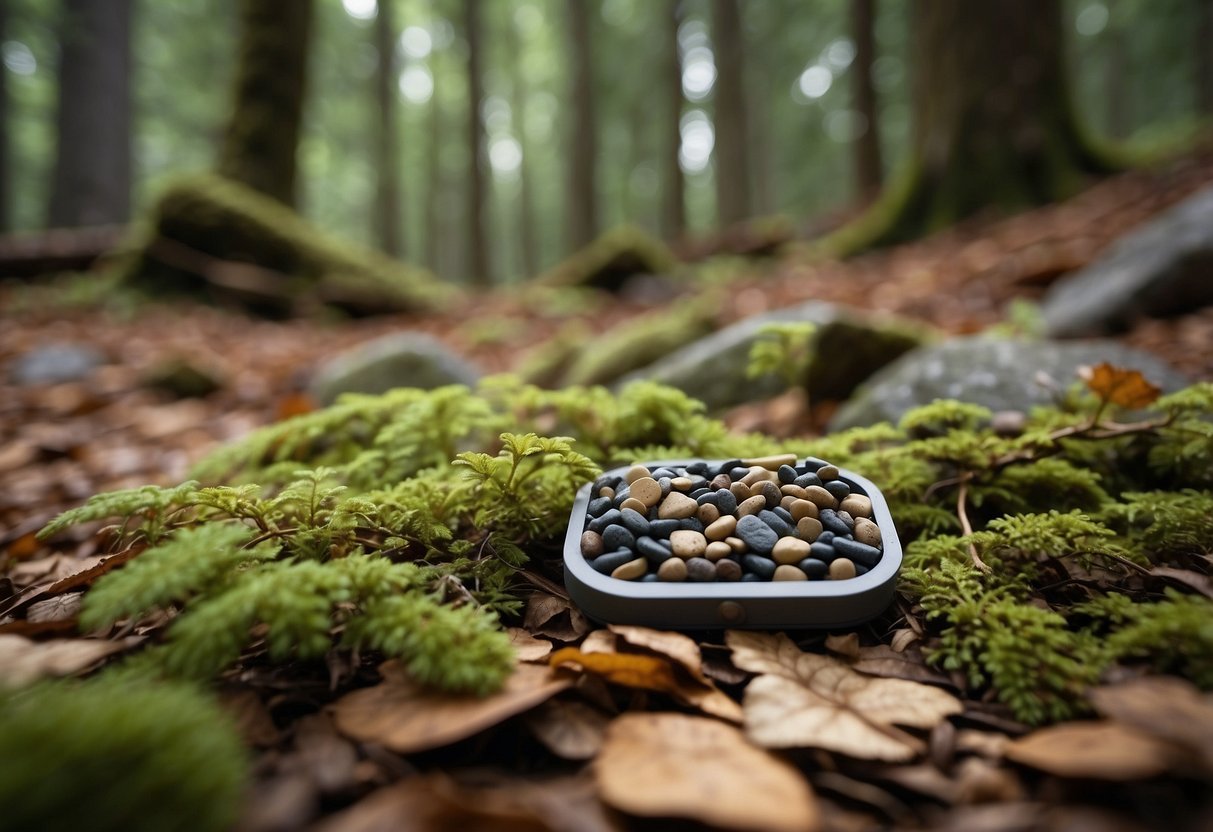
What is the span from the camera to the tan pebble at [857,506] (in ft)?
4.10

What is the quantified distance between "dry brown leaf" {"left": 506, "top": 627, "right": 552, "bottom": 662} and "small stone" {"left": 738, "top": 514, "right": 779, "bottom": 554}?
42cm

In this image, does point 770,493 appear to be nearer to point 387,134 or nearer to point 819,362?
point 819,362

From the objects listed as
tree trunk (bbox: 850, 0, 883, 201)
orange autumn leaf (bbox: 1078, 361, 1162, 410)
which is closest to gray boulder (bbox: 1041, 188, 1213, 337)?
orange autumn leaf (bbox: 1078, 361, 1162, 410)

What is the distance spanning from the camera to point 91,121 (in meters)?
9.55

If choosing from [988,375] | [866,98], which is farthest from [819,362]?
[866,98]

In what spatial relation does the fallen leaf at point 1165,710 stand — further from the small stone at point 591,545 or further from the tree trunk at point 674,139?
the tree trunk at point 674,139

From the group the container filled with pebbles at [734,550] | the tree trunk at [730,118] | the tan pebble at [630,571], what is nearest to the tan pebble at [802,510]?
the container filled with pebbles at [734,550]

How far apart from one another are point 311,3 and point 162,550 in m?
8.22

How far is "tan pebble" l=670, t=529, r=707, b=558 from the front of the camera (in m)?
1.15

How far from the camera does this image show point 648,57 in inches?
717

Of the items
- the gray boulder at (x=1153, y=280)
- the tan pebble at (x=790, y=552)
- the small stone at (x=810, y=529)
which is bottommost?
the tan pebble at (x=790, y=552)

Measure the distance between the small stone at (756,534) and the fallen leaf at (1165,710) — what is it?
0.51 meters

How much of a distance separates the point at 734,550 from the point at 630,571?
0.67ft

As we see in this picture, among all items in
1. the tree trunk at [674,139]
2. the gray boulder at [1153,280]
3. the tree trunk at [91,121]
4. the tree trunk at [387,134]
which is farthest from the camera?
the tree trunk at [387,134]
